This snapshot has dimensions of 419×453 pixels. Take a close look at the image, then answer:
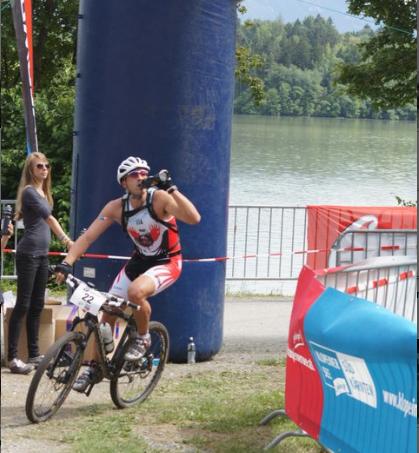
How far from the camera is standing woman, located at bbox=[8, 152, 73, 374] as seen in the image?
8125 mm

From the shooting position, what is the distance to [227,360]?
30.6 ft

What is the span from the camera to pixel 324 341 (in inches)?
213

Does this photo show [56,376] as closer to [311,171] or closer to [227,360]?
[227,360]

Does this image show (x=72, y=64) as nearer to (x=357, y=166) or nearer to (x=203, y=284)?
(x=203, y=284)

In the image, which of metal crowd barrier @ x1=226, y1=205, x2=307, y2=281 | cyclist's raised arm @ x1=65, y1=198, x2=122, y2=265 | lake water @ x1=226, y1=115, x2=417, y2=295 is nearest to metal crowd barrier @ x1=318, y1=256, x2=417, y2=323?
cyclist's raised arm @ x1=65, y1=198, x2=122, y2=265

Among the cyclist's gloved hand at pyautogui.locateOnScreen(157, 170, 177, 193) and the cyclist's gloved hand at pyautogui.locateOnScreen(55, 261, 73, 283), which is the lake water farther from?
the cyclist's gloved hand at pyautogui.locateOnScreen(55, 261, 73, 283)

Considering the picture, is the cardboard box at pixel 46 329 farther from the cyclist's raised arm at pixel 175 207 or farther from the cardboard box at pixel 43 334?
the cyclist's raised arm at pixel 175 207

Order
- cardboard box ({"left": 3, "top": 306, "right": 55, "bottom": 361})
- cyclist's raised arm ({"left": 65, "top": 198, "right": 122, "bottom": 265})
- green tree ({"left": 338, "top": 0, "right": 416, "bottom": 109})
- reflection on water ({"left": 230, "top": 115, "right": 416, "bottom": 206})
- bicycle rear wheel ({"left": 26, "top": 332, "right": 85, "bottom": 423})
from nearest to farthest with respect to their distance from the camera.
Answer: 1. bicycle rear wheel ({"left": 26, "top": 332, "right": 85, "bottom": 423})
2. cyclist's raised arm ({"left": 65, "top": 198, "right": 122, "bottom": 265})
3. cardboard box ({"left": 3, "top": 306, "right": 55, "bottom": 361})
4. green tree ({"left": 338, "top": 0, "right": 416, "bottom": 109})
5. reflection on water ({"left": 230, "top": 115, "right": 416, "bottom": 206})

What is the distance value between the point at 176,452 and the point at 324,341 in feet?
4.37

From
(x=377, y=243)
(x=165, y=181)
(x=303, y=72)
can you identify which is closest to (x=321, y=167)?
(x=303, y=72)

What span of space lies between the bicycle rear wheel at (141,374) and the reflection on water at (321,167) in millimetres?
18889

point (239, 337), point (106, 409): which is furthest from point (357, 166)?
point (106, 409)

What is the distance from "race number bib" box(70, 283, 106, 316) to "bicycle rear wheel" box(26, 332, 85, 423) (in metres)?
0.18

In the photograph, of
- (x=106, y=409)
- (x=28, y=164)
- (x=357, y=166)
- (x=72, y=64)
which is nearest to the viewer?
(x=106, y=409)
